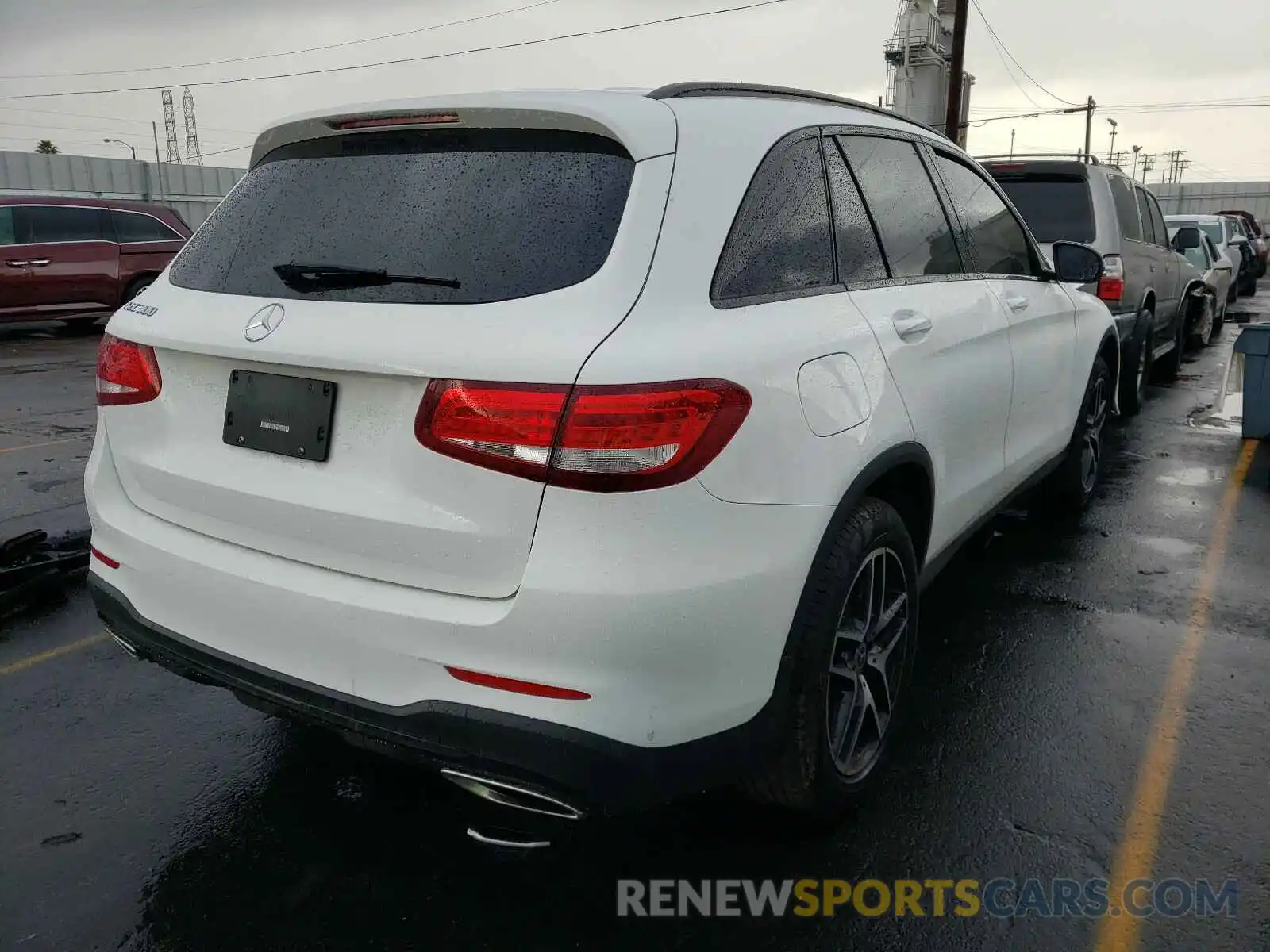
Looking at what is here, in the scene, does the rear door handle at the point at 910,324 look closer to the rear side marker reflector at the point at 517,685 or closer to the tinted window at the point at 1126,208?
the rear side marker reflector at the point at 517,685

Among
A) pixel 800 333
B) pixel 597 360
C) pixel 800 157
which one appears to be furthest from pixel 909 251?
pixel 597 360

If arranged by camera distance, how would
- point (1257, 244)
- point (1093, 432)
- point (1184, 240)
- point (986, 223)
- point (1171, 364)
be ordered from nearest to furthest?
1. point (986, 223)
2. point (1093, 432)
3. point (1184, 240)
4. point (1171, 364)
5. point (1257, 244)

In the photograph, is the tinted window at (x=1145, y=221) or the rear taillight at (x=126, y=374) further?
the tinted window at (x=1145, y=221)

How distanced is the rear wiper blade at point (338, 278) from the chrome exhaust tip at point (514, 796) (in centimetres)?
102

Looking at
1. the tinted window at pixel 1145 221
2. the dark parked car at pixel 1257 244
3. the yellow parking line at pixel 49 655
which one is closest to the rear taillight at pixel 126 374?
the yellow parking line at pixel 49 655

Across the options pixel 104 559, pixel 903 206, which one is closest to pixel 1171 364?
pixel 903 206

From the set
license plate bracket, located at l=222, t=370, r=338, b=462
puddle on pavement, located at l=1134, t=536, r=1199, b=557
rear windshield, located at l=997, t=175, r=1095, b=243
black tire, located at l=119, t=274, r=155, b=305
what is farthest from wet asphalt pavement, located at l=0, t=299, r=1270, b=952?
black tire, located at l=119, t=274, r=155, b=305

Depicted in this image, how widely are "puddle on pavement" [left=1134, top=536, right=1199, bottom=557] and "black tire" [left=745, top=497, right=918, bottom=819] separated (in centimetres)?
273

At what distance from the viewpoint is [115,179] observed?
34.8 meters

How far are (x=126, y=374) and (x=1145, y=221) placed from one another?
8790 millimetres

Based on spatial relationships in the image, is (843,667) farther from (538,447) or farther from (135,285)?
(135,285)

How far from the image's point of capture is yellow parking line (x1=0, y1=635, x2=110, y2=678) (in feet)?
12.4

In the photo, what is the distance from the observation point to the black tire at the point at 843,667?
94.9 inches

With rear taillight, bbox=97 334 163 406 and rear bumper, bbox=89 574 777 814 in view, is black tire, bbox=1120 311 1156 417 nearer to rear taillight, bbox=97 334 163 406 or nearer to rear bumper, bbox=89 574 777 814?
rear bumper, bbox=89 574 777 814
